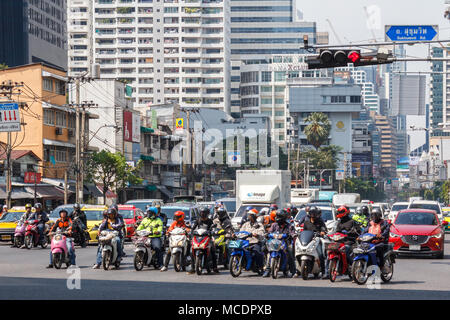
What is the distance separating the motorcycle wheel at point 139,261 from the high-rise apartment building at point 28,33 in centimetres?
7933

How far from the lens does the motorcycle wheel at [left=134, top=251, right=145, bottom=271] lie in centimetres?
2039

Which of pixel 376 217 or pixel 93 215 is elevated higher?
pixel 376 217

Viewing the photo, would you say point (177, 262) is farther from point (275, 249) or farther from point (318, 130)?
point (318, 130)

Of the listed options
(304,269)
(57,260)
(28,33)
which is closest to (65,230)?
(57,260)

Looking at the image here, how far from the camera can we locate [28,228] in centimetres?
3116

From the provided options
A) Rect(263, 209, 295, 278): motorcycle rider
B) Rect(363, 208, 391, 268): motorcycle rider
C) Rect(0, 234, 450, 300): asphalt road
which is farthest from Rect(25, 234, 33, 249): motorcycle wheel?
Rect(363, 208, 391, 268): motorcycle rider

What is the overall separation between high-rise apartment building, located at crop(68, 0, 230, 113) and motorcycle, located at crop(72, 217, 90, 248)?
Answer: 426ft

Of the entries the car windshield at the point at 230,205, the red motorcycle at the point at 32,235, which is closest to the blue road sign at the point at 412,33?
the red motorcycle at the point at 32,235

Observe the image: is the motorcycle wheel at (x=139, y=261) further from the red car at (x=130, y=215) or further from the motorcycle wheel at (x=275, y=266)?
the red car at (x=130, y=215)

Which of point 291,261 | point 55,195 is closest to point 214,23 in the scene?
point 55,195

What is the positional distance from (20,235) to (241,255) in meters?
14.8

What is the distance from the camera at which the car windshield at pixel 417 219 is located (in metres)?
27.0

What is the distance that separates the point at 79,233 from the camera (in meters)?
30.7

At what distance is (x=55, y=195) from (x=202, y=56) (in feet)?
341
